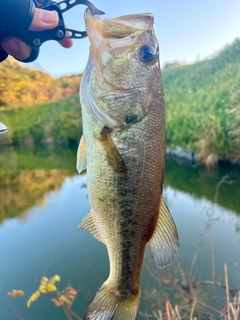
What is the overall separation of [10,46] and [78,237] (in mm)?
5856

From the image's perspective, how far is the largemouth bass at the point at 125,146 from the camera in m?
1.14

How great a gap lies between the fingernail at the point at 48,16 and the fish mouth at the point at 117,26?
0.29 metres

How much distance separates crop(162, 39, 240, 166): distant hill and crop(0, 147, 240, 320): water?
30.9 inches

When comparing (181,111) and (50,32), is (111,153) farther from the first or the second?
(181,111)

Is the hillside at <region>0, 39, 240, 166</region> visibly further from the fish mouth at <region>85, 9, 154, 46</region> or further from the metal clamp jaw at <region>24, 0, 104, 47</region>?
the fish mouth at <region>85, 9, 154, 46</region>

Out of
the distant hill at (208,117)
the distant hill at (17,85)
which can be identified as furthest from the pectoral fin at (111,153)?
the distant hill at (208,117)

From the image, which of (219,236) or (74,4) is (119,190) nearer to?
(74,4)

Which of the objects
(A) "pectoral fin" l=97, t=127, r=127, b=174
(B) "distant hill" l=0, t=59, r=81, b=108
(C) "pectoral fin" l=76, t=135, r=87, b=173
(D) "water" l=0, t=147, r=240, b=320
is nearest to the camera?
(A) "pectoral fin" l=97, t=127, r=127, b=174

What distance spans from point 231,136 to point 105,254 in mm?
6403

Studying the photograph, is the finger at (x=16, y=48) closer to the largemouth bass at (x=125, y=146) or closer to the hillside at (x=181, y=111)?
the largemouth bass at (x=125, y=146)

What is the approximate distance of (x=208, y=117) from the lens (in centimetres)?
1178

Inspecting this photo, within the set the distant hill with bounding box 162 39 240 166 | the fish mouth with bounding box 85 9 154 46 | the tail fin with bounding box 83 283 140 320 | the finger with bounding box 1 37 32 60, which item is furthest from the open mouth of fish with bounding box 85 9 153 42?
the distant hill with bounding box 162 39 240 166

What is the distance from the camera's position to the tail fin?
4.11ft

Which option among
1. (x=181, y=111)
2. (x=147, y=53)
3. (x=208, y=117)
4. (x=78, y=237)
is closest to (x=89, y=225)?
(x=147, y=53)
